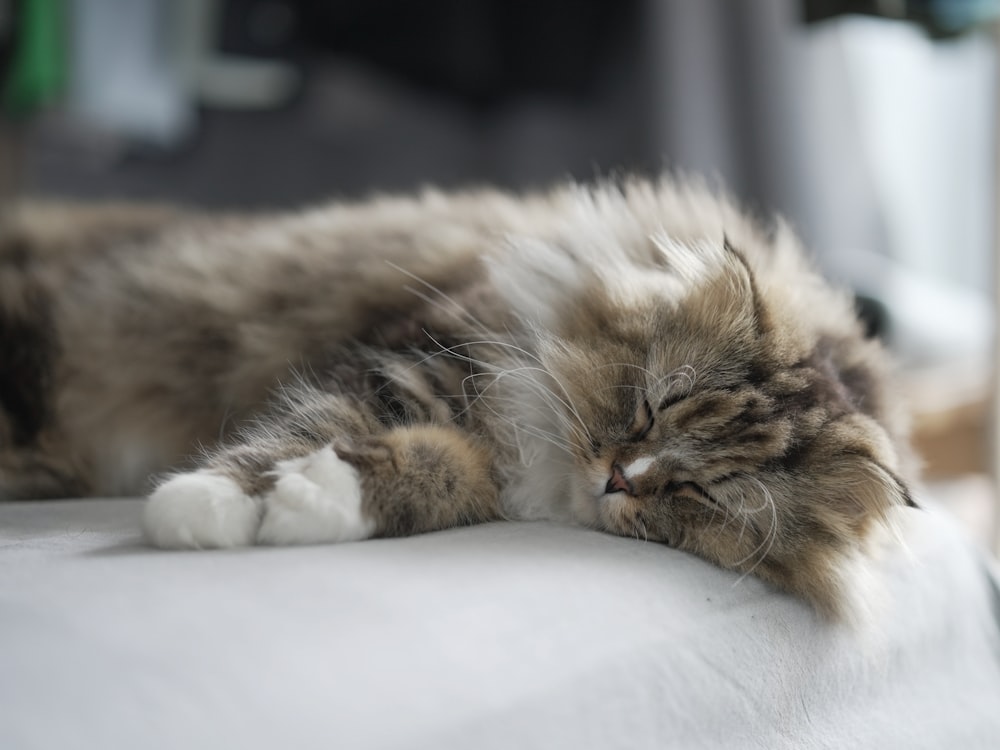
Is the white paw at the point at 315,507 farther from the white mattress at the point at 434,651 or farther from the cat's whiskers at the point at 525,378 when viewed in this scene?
the cat's whiskers at the point at 525,378

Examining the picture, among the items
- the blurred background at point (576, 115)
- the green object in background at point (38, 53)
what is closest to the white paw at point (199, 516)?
the blurred background at point (576, 115)

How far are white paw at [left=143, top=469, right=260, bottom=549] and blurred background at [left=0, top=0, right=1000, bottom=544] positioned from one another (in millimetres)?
1973

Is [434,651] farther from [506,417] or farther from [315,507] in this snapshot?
[506,417]

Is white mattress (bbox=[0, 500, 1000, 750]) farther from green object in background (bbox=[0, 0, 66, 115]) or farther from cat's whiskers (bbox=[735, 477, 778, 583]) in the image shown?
green object in background (bbox=[0, 0, 66, 115])

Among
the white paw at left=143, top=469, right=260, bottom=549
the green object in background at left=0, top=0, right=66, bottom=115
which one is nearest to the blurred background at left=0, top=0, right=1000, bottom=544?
the green object in background at left=0, top=0, right=66, bottom=115

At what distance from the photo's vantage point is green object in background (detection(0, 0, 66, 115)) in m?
2.76

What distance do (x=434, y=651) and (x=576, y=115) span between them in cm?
326

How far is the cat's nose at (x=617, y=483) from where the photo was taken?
1229 mm

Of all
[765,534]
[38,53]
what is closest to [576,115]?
[38,53]

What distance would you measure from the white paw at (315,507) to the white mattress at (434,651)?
0.06 m

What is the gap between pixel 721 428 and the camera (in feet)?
4.04

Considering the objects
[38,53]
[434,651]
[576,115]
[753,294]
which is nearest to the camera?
[434,651]

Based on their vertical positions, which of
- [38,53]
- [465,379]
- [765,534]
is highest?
[38,53]

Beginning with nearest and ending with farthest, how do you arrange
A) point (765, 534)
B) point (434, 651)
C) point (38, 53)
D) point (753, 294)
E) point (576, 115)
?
point (434, 651), point (765, 534), point (753, 294), point (38, 53), point (576, 115)
